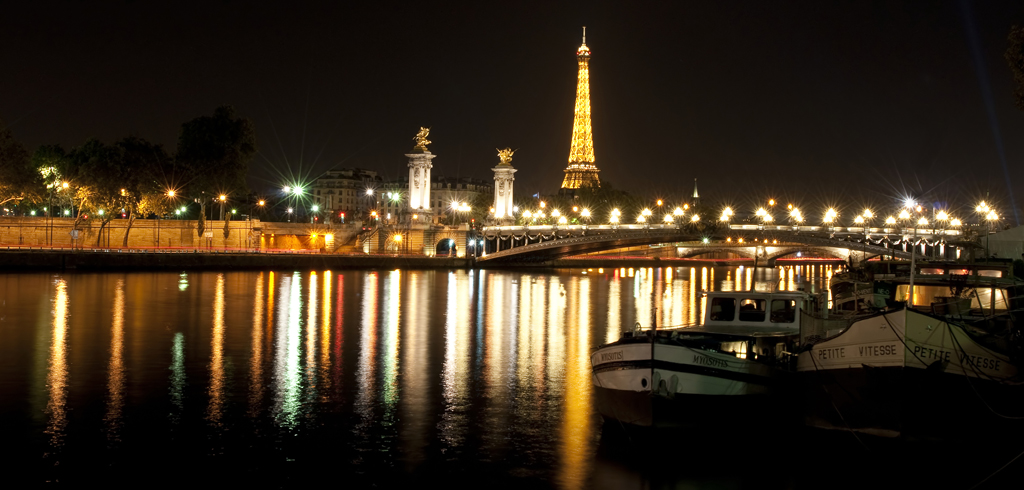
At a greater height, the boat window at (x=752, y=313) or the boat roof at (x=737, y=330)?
the boat window at (x=752, y=313)

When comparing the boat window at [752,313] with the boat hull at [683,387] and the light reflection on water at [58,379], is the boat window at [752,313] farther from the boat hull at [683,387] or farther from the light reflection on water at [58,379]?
the light reflection on water at [58,379]

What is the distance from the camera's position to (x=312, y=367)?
23656 mm

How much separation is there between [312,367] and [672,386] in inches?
446

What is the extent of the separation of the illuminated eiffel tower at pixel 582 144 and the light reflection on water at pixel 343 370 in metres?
79.6

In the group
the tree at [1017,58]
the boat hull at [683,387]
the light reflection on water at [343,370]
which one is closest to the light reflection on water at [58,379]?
Result: the light reflection on water at [343,370]

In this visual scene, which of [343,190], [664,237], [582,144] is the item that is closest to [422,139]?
[664,237]

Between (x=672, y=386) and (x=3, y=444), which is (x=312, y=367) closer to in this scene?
(x=3, y=444)

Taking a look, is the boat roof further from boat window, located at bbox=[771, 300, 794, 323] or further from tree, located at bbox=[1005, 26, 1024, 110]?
tree, located at bbox=[1005, 26, 1024, 110]

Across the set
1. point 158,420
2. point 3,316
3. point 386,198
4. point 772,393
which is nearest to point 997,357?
point 772,393

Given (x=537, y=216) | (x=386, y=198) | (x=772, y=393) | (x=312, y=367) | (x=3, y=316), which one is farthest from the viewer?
(x=386, y=198)

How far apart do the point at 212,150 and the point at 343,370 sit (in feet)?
161

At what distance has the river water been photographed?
14.7 metres

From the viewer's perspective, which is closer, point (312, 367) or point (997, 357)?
point (997, 357)

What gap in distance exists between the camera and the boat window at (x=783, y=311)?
18.9 meters
